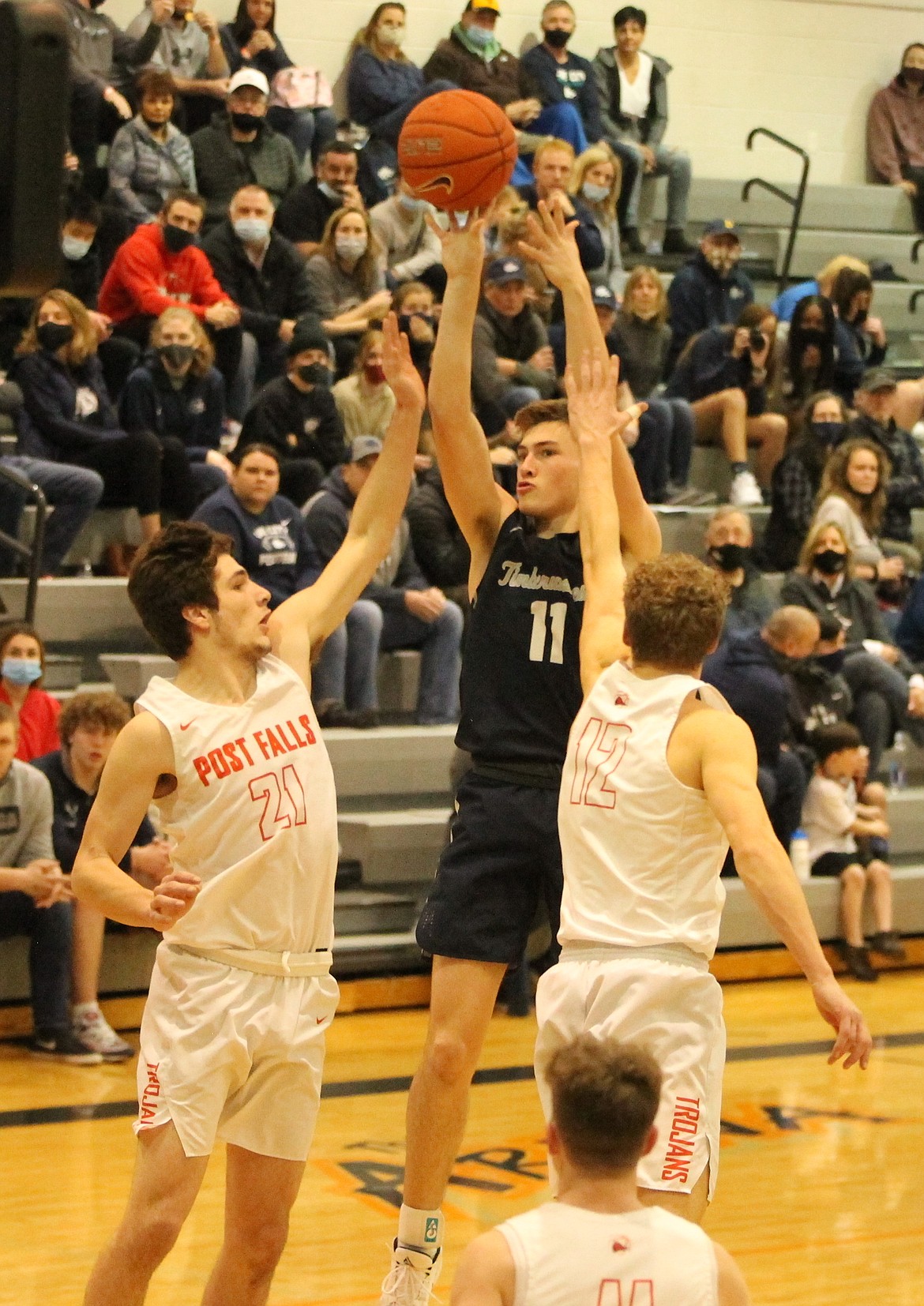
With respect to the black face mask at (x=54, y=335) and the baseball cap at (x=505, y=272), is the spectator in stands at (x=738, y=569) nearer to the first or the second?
the baseball cap at (x=505, y=272)

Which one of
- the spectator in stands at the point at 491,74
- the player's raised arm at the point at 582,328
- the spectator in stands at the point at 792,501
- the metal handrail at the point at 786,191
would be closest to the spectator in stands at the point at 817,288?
the metal handrail at the point at 786,191

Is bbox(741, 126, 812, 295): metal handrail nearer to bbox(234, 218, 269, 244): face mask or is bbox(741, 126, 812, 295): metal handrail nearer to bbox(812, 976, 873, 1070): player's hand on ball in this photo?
bbox(234, 218, 269, 244): face mask

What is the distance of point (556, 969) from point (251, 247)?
7.04m

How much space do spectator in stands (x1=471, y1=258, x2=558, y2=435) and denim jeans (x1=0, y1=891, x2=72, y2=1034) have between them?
3.89m

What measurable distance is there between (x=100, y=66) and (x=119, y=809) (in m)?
8.15

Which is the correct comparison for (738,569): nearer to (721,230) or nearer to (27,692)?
(721,230)

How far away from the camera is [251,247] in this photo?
10.1 m

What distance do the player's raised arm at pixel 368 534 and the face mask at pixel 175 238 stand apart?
528 centimetres

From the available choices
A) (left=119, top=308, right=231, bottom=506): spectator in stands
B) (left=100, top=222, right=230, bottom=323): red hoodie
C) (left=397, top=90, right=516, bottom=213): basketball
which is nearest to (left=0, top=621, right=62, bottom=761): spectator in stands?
(left=119, top=308, right=231, bottom=506): spectator in stands

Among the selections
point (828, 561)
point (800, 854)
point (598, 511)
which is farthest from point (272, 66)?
point (598, 511)

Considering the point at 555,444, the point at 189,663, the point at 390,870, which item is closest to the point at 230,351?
the point at 390,870

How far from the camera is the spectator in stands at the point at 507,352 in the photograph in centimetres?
977

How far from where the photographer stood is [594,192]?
11758 millimetres

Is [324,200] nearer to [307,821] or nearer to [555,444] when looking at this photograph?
[555,444]
